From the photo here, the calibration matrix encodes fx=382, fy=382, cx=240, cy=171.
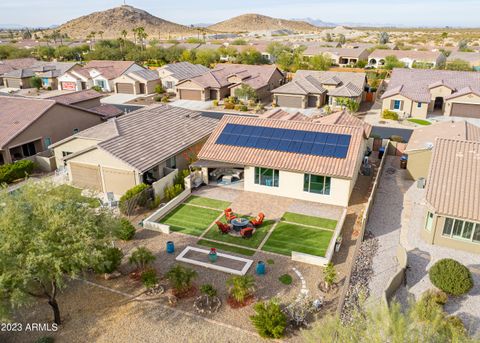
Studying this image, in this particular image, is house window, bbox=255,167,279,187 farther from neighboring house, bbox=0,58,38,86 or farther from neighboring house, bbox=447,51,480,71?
neighboring house, bbox=447,51,480,71

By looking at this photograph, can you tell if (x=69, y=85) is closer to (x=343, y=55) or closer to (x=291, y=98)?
(x=291, y=98)

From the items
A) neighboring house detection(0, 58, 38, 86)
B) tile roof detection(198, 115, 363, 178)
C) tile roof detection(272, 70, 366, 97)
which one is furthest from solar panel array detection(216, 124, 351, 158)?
neighboring house detection(0, 58, 38, 86)

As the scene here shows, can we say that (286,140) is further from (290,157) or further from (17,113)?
(17,113)

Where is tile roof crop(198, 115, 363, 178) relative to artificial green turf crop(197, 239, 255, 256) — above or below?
above

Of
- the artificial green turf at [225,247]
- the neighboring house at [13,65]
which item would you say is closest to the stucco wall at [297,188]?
the artificial green turf at [225,247]

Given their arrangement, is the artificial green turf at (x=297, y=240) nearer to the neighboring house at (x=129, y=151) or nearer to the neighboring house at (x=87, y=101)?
the neighboring house at (x=129, y=151)
